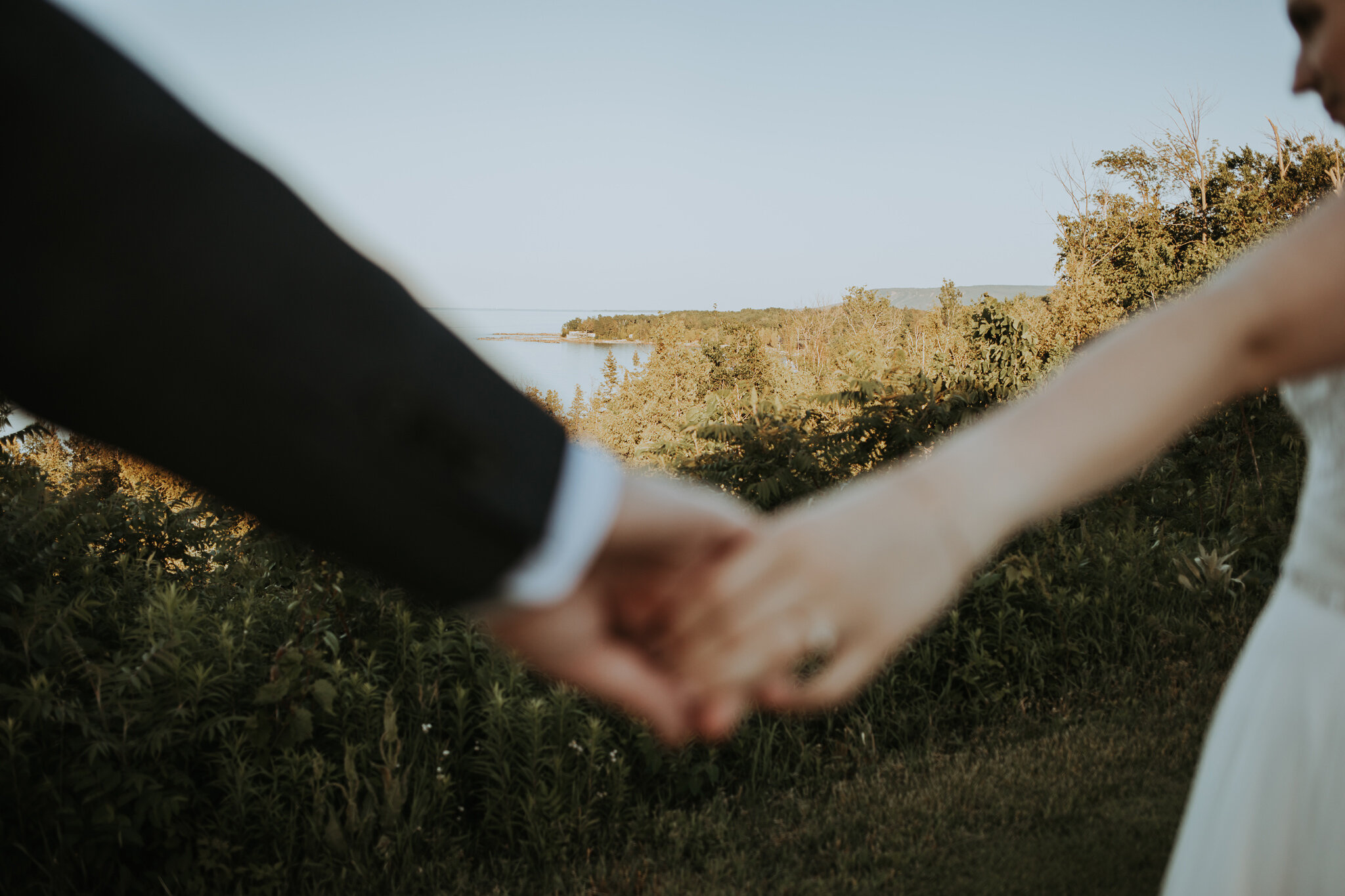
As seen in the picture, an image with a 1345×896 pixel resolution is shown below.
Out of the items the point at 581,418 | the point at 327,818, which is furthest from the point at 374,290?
the point at 581,418

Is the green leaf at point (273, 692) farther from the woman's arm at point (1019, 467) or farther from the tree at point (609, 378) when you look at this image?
the tree at point (609, 378)

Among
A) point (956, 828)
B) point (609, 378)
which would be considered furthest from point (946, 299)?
point (956, 828)

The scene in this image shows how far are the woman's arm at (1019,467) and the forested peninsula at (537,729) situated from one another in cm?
210

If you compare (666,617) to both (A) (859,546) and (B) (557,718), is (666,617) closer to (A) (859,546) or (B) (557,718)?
(A) (859,546)

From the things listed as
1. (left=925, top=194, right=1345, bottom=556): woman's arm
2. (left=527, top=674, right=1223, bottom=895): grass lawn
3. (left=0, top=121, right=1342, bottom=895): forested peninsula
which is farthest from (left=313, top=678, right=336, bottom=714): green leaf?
(left=925, top=194, right=1345, bottom=556): woman's arm

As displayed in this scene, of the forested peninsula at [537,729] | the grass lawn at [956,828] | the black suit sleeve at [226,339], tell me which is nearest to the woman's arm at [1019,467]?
the black suit sleeve at [226,339]

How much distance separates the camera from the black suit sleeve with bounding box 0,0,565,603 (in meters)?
0.56

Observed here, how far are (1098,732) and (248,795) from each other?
434cm

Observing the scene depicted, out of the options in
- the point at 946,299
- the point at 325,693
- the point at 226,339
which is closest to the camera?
the point at 226,339

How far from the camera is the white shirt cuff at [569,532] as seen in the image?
0.77 metres

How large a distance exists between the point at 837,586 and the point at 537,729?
3.17 m

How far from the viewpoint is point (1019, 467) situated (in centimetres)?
82

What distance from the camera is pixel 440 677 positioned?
4.02m

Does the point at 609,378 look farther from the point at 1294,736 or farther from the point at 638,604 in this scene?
the point at 638,604
